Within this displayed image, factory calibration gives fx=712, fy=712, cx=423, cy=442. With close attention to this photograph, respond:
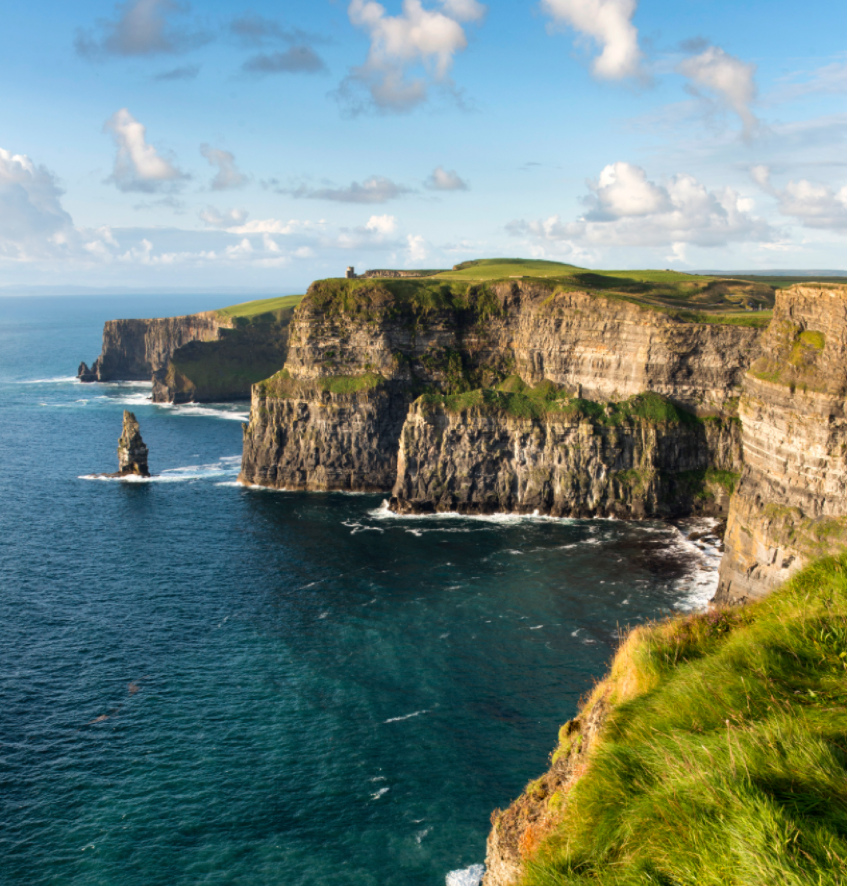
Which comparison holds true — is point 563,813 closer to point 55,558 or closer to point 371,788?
point 371,788

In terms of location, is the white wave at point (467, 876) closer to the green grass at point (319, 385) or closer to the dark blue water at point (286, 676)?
the dark blue water at point (286, 676)

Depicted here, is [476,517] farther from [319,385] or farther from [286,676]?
[286,676]

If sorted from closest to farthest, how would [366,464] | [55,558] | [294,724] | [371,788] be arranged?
1. [371,788]
2. [294,724]
3. [55,558]
4. [366,464]

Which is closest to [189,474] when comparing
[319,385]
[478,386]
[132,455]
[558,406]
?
[132,455]

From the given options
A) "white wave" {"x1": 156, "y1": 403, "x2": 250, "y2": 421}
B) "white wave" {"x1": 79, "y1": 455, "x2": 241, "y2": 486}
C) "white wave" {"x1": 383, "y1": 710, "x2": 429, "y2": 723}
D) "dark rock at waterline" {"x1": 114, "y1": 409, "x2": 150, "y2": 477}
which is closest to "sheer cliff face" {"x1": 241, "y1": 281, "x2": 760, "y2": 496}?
"white wave" {"x1": 79, "y1": 455, "x2": 241, "y2": 486}

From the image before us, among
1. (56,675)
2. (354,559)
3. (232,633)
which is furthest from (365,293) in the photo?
(56,675)

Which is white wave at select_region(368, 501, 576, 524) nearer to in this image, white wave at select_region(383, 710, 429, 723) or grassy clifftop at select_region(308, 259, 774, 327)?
grassy clifftop at select_region(308, 259, 774, 327)

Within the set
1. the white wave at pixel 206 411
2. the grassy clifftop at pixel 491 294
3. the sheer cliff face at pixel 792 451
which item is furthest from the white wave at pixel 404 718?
the white wave at pixel 206 411

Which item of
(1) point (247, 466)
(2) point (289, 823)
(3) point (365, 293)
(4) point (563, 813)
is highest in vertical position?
(3) point (365, 293)
